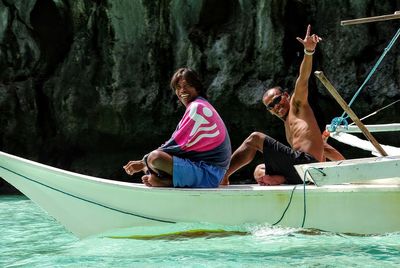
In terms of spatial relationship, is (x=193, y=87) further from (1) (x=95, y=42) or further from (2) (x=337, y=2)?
(1) (x=95, y=42)

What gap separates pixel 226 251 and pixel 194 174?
797mm

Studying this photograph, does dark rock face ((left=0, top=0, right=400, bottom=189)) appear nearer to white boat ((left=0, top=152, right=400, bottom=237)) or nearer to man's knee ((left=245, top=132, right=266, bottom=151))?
man's knee ((left=245, top=132, right=266, bottom=151))

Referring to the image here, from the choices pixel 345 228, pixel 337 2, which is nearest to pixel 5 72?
pixel 337 2

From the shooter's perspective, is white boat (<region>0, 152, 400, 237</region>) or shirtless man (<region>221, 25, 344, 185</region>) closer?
white boat (<region>0, 152, 400, 237</region>)

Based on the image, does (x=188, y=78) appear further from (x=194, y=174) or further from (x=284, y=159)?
(x=284, y=159)

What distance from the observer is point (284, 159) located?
5.49m

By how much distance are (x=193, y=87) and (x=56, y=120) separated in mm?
8952

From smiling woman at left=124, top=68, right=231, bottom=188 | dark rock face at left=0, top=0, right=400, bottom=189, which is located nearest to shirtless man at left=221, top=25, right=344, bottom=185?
smiling woman at left=124, top=68, right=231, bottom=188

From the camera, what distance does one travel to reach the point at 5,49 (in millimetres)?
13453

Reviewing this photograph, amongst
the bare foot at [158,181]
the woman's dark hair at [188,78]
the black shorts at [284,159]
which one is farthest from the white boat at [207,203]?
the woman's dark hair at [188,78]

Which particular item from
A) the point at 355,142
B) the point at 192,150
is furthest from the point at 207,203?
the point at 355,142

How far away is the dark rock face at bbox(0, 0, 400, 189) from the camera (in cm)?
1235

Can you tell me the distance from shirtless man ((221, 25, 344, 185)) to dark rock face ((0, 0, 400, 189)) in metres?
6.90

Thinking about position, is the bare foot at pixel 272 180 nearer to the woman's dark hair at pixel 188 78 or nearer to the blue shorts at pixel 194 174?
the blue shorts at pixel 194 174
